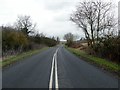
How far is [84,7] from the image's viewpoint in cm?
4494

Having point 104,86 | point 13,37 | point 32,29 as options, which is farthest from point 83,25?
point 32,29

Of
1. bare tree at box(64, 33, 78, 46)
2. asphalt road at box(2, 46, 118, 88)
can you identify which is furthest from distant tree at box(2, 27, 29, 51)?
bare tree at box(64, 33, 78, 46)

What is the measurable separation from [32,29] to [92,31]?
196 feet

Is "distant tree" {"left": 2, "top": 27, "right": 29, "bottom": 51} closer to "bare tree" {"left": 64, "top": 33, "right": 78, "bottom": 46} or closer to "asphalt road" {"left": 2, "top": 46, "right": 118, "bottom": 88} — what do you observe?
"asphalt road" {"left": 2, "top": 46, "right": 118, "bottom": 88}

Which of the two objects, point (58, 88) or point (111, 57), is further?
point (111, 57)

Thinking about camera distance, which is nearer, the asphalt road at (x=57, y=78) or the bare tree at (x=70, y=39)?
the asphalt road at (x=57, y=78)

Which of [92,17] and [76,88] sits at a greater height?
[92,17]

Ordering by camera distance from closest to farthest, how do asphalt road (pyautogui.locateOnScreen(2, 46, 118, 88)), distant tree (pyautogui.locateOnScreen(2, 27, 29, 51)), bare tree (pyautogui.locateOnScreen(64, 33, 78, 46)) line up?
asphalt road (pyautogui.locateOnScreen(2, 46, 118, 88))
distant tree (pyautogui.locateOnScreen(2, 27, 29, 51))
bare tree (pyautogui.locateOnScreen(64, 33, 78, 46))

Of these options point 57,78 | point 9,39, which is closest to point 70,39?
point 9,39

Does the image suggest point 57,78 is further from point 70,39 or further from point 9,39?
point 70,39

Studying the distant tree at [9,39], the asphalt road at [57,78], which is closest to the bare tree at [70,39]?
the distant tree at [9,39]

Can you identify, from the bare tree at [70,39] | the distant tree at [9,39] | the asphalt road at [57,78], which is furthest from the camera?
the bare tree at [70,39]

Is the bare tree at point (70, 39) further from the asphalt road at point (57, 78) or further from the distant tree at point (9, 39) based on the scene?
the asphalt road at point (57, 78)

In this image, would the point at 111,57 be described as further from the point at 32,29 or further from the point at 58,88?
the point at 32,29
